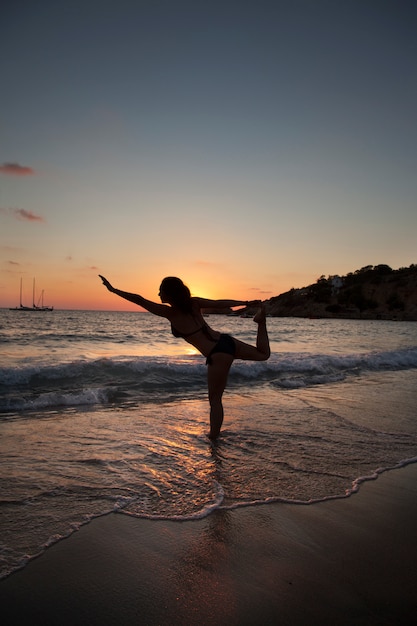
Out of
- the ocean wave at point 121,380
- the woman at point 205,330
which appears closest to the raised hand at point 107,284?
the woman at point 205,330

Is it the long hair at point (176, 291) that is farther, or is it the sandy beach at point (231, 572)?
the long hair at point (176, 291)

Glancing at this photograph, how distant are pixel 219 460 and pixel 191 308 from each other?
1.85m

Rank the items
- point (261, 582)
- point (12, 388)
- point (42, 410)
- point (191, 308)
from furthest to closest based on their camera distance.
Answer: point (12, 388)
point (42, 410)
point (191, 308)
point (261, 582)

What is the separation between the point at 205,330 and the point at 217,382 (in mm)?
753

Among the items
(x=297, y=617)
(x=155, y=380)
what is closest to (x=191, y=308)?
(x=297, y=617)

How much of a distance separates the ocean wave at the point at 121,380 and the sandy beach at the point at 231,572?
5.19 m

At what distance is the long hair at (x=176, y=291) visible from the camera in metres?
4.86

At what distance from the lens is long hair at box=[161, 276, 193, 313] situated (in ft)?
15.9

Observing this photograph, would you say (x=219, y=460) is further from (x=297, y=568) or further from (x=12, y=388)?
(x=12, y=388)

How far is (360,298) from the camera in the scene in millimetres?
119250

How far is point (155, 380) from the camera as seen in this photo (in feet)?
35.1

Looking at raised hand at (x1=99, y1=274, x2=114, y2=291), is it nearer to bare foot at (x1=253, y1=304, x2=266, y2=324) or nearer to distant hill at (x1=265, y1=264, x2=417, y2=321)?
bare foot at (x1=253, y1=304, x2=266, y2=324)

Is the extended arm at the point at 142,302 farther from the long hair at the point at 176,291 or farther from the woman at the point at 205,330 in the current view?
the long hair at the point at 176,291

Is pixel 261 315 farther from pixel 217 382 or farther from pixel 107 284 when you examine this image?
pixel 107 284
